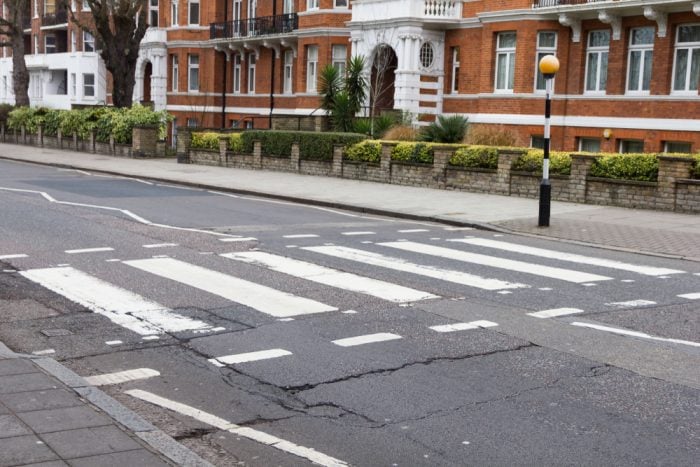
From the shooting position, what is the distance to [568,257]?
1334cm

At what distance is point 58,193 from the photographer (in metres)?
22.0

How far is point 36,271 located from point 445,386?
6.57m

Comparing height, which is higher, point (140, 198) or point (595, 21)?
point (595, 21)

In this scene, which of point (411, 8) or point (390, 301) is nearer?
point (390, 301)

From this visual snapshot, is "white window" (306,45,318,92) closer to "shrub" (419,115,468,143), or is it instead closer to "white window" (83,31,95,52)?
"shrub" (419,115,468,143)

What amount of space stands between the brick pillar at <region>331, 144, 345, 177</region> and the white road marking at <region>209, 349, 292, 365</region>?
65.3 feet

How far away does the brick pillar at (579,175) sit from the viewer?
2044 centimetres

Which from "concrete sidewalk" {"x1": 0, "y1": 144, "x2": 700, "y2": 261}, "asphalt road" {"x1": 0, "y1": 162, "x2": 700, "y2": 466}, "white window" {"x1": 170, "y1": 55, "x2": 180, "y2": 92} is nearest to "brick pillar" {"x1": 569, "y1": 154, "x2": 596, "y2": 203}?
"concrete sidewalk" {"x1": 0, "y1": 144, "x2": 700, "y2": 261}

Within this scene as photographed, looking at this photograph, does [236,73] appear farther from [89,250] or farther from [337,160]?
[89,250]

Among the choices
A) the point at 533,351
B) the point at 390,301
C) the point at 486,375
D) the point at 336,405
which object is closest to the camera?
the point at 336,405

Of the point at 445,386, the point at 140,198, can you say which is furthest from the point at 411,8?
the point at 445,386

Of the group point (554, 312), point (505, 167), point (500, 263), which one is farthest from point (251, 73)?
point (554, 312)

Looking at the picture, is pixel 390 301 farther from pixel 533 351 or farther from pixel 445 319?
pixel 533 351

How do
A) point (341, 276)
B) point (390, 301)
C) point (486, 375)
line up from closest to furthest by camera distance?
point (486, 375), point (390, 301), point (341, 276)
